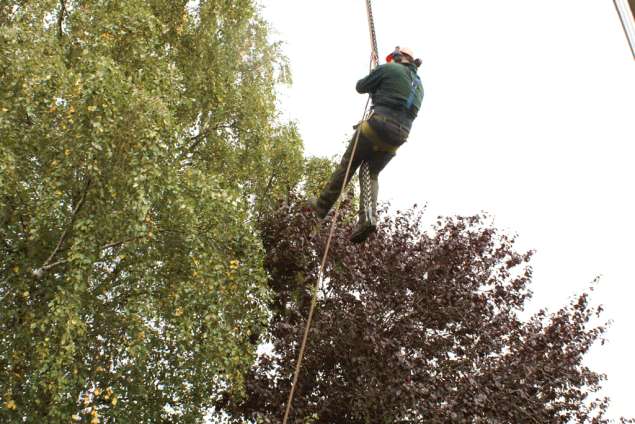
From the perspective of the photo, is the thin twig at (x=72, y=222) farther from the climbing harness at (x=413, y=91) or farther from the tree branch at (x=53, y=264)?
the climbing harness at (x=413, y=91)

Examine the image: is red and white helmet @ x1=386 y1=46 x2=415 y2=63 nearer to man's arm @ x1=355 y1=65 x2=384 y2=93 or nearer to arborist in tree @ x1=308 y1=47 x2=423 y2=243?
arborist in tree @ x1=308 y1=47 x2=423 y2=243

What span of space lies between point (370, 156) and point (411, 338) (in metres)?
7.27

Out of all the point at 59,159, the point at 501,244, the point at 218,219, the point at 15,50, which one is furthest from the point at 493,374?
the point at 15,50

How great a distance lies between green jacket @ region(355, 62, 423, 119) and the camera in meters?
6.75

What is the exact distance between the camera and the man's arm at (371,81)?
22.3 ft

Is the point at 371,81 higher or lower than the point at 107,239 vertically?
higher

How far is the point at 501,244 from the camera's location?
1666 centimetres

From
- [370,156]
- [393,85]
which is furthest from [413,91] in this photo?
[370,156]

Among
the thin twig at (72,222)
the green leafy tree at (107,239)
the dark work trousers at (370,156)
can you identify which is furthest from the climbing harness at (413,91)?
the thin twig at (72,222)

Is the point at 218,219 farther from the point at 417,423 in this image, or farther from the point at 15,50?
the point at 417,423

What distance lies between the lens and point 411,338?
44.6ft

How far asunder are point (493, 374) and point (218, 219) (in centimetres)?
646

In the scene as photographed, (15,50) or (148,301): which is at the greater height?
(15,50)

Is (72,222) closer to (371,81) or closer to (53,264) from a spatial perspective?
(53,264)
